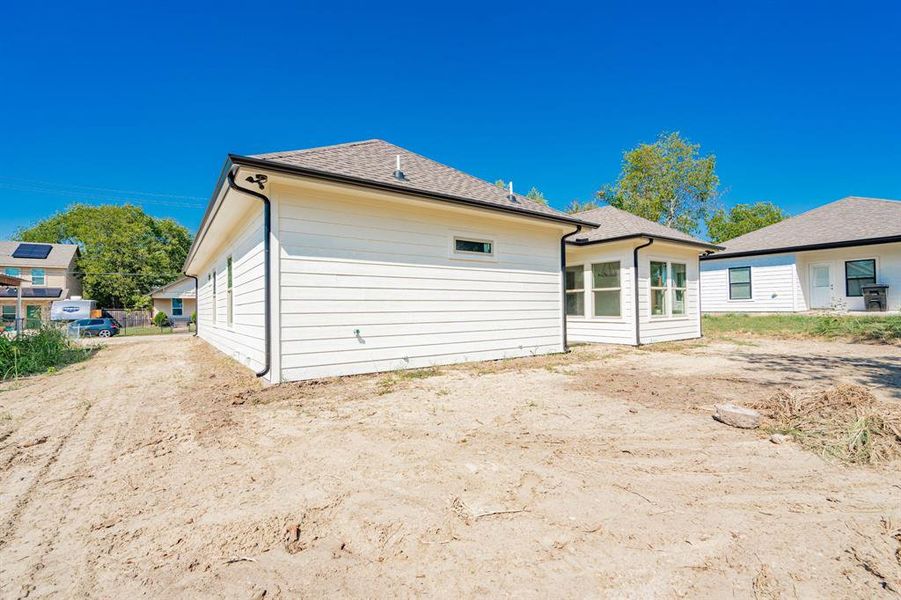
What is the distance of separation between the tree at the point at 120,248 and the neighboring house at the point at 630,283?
38804mm

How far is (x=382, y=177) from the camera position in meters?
6.12

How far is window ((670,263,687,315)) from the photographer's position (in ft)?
34.4

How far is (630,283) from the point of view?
370 inches

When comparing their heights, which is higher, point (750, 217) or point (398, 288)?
point (750, 217)

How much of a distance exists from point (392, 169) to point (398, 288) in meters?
2.17

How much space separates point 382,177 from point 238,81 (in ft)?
35.5

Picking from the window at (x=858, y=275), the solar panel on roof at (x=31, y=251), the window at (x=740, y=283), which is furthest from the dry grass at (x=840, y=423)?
the solar panel on roof at (x=31, y=251)

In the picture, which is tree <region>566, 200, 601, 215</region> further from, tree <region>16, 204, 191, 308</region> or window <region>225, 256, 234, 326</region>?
tree <region>16, 204, 191, 308</region>

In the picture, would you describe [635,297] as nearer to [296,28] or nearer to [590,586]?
[590,586]

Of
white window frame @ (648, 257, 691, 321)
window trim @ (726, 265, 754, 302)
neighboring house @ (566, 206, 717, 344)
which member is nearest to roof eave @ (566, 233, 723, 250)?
neighboring house @ (566, 206, 717, 344)

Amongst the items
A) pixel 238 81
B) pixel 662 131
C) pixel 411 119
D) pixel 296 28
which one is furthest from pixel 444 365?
pixel 662 131

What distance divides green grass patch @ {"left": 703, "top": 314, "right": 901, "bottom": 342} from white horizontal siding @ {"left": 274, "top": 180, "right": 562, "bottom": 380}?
7.38 metres

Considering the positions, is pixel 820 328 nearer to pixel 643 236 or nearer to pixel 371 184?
pixel 643 236

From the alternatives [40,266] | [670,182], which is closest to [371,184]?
[670,182]
